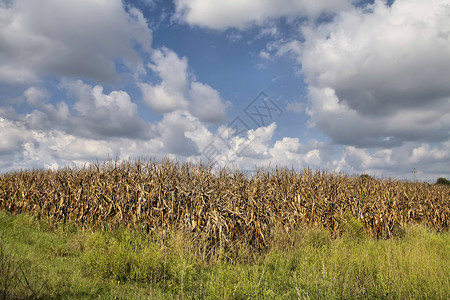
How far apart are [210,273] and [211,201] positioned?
11.4 feet

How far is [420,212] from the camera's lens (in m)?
18.4

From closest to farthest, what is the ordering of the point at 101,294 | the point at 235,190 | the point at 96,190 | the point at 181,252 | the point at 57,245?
the point at 101,294 < the point at 181,252 < the point at 57,245 < the point at 235,190 < the point at 96,190

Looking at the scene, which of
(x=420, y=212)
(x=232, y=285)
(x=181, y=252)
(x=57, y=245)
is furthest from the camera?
(x=420, y=212)

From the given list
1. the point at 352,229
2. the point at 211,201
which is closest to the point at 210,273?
the point at 211,201

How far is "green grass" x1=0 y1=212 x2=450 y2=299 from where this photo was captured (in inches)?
281

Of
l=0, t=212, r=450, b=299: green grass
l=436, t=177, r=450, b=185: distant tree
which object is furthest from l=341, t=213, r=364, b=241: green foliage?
l=436, t=177, r=450, b=185: distant tree

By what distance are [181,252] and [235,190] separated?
4.41 m

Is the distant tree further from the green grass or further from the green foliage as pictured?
the green grass

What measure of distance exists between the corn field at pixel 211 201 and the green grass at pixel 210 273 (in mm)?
1003

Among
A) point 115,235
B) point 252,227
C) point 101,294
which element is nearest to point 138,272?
point 101,294

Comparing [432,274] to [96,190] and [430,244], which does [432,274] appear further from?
[96,190]

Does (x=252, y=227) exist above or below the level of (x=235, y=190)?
below

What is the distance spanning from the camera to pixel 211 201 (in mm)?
11891

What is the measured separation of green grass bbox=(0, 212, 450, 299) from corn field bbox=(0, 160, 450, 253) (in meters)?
1.00
